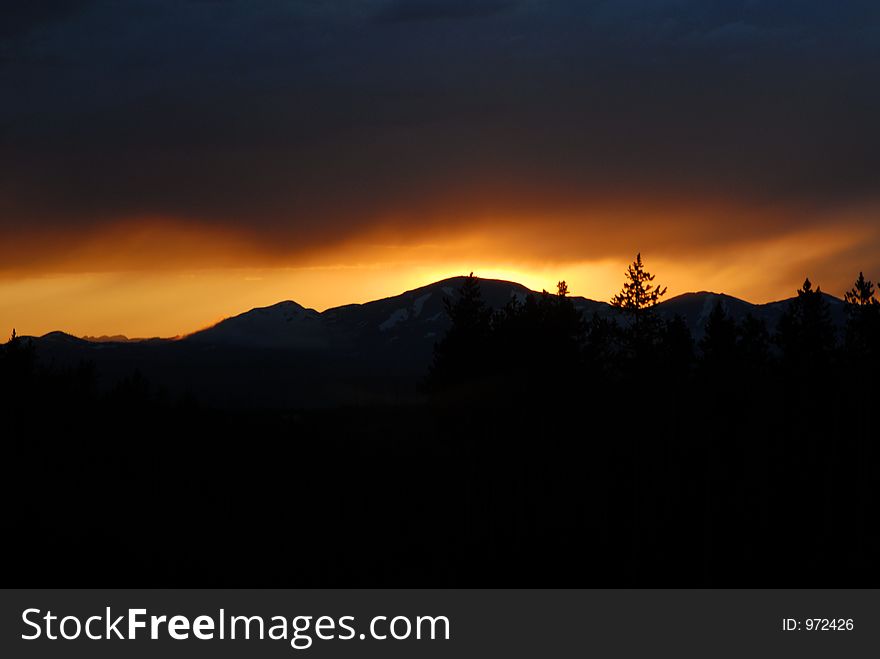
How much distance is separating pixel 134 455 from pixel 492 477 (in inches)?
1240

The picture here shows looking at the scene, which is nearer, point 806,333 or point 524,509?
point 524,509

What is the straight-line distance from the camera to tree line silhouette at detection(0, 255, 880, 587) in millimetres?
46438

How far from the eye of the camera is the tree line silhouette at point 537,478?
46438 mm

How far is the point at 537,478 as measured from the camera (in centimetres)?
5684

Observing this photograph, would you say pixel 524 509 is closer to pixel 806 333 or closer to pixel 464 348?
pixel 464 348

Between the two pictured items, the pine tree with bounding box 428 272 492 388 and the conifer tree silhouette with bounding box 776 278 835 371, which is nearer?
the conifer tree silhouette with bounding box 776 278 835 371

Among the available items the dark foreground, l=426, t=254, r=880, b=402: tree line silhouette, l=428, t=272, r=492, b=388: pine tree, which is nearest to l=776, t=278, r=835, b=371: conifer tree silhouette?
l=426, t=254, r=880, b=402: tree line silhouette

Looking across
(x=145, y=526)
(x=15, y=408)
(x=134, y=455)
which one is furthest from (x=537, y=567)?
(x=15, y=408)

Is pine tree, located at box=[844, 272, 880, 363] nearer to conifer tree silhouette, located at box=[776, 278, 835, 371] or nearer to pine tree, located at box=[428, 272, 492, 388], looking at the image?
conifer tree silhouette, located at box=[776, 278, 835, 371]

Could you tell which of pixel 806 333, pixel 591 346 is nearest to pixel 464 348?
pixel 591 346

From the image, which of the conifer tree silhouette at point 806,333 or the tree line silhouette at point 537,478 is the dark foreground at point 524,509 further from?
the conifer tree silhouette at point 806,333

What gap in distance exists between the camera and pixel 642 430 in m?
53.8

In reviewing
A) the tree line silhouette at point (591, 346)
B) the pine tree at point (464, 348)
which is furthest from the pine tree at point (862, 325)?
the pine tree at point (464, 348)
